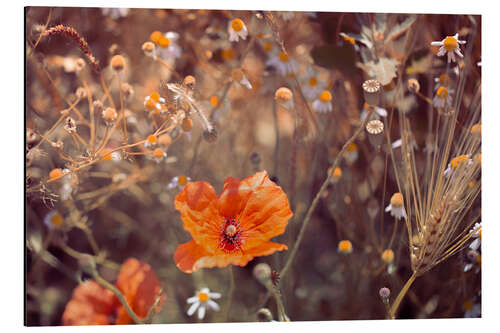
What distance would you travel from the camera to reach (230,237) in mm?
1218

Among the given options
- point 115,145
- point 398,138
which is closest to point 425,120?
point 398,138

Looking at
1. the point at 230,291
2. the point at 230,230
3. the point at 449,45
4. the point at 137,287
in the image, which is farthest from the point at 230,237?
the point at 449,45

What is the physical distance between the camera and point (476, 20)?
132 centimetres

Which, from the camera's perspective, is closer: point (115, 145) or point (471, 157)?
point (115, 145)

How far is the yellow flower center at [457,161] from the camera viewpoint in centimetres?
128

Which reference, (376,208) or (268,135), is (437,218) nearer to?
(376,208)

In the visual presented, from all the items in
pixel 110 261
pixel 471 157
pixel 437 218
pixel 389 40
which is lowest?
pixel 110 261

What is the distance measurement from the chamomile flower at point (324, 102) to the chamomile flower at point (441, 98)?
0.28 m

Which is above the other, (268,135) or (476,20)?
(476,20)

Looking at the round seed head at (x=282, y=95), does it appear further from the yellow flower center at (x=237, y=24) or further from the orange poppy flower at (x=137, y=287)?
the orange poppy flower at (x=137, y=287)

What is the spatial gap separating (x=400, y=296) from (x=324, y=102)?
1.79 feet

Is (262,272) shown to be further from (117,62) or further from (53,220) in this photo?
(117,62)

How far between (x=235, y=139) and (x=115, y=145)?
0.29 m

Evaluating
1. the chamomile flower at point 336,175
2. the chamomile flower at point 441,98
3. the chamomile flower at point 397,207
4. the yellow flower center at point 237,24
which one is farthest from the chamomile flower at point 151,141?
the chamomile flower at point 441,98
